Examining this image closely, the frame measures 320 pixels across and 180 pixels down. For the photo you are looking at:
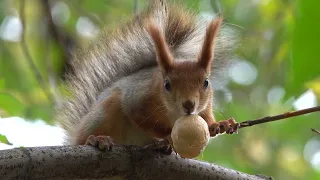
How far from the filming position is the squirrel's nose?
1626mm

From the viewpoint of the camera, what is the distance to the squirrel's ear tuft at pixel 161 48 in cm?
176

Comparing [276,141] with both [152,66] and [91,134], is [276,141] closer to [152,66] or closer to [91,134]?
[152,66]

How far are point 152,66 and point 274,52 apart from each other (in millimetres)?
1313

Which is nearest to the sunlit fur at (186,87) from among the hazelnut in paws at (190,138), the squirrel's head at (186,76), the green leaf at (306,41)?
the squirrel's head at (186,76)

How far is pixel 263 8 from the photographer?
13.3 ft

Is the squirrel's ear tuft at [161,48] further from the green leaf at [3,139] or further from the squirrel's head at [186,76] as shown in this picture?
the green leaf at [3,139]

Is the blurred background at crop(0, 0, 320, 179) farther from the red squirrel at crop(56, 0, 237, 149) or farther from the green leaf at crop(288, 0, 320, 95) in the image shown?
the green leaf at crop(288, 0, 320, 95)

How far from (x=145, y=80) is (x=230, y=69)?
0.39m

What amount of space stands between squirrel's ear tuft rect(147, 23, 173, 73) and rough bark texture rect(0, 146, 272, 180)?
39cm

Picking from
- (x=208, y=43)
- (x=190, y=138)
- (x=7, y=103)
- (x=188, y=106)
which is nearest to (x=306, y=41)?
(x=190, y=138)

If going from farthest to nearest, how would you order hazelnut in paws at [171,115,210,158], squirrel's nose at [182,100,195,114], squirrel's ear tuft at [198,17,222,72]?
squirrel's ear tuft at [198,17,222,72] < squirrel's nose at [182,100,195,114] < hazelnut in paws at [171,115,210,158]

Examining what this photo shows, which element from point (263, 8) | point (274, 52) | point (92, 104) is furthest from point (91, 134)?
point (263, 8)

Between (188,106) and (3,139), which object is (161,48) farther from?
(3,139)

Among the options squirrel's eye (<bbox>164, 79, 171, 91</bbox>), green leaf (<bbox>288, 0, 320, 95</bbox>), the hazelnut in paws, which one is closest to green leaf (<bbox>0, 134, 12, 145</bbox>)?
the hazelnut in paws
